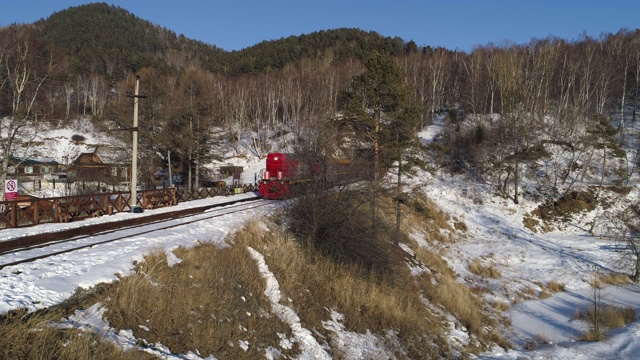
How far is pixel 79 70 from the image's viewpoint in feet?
278

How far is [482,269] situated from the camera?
24.1m

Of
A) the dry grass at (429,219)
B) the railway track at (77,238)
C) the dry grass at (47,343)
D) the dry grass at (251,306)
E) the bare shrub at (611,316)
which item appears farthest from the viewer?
the dry grass at (429,219)

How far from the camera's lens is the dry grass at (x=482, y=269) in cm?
2347

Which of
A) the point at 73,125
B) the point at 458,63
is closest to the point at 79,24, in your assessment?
the point at 73,125

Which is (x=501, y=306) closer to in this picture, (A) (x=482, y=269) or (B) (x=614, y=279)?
(A) (x=482, y=269)

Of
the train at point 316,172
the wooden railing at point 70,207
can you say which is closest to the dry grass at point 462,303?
the train at point 316,172

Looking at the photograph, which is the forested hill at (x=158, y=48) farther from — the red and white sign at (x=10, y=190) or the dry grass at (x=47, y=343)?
the dry grass at (x=47, y=343)

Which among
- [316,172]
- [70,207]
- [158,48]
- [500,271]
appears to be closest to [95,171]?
[70,207]

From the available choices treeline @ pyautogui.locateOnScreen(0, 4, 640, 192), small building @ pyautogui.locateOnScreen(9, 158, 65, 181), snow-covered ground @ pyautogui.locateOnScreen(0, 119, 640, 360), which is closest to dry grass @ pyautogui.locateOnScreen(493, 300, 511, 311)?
snow-covered ground @ pyautogui.locateOnScreen(0, 119, 640, 360)

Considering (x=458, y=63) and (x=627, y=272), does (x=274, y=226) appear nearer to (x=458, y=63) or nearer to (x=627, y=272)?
(x=627, y=272)

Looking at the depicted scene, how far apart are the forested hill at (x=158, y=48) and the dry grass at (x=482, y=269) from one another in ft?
218

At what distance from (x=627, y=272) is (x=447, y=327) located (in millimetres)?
18449

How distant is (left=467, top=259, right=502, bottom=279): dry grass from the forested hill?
66.5 metres

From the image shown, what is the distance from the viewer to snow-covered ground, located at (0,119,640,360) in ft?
25.3
